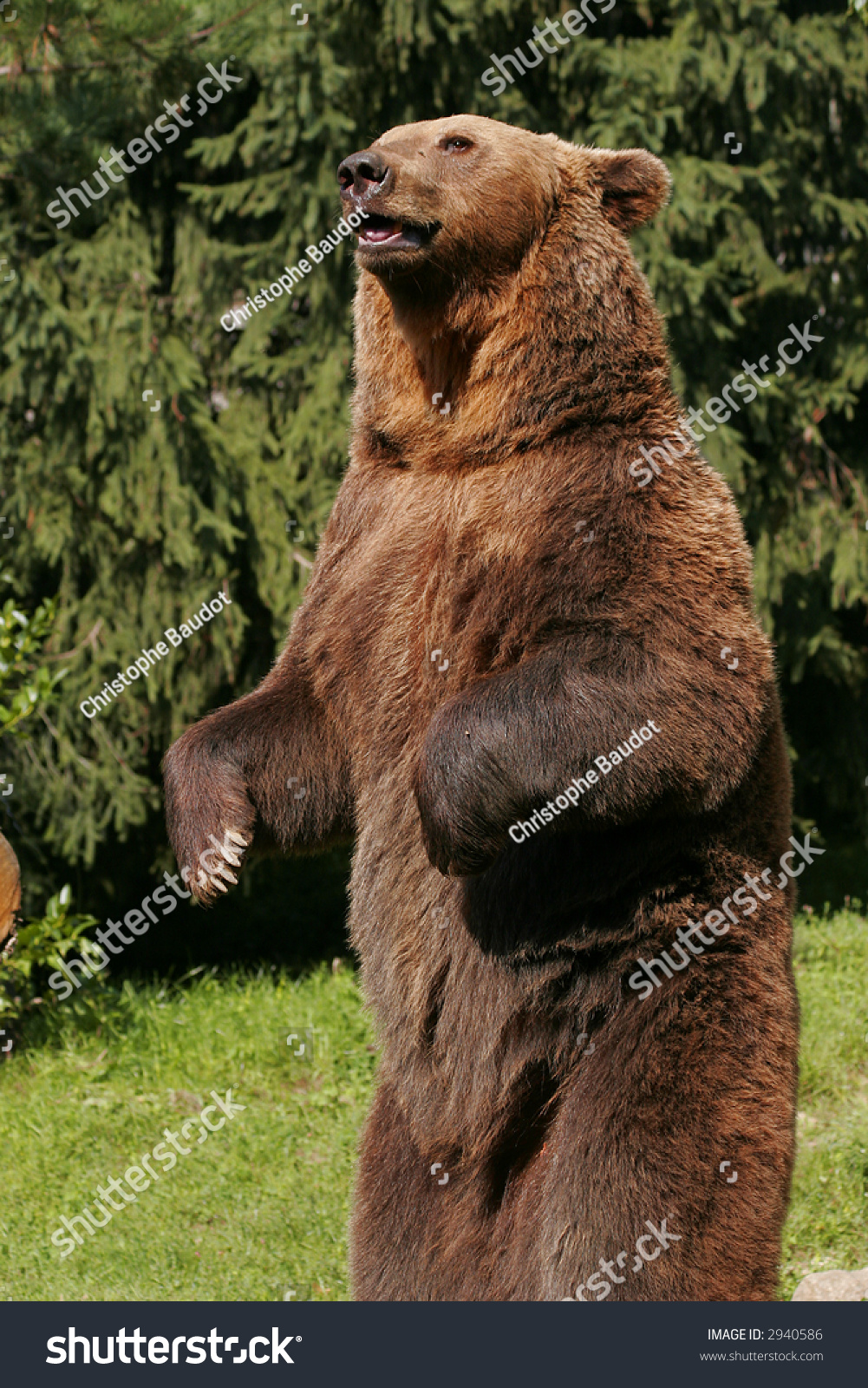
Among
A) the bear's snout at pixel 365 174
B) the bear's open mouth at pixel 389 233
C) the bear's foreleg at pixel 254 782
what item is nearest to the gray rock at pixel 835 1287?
the bear's foreleg at pixel 254 782

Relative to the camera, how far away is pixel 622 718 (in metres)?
2.68

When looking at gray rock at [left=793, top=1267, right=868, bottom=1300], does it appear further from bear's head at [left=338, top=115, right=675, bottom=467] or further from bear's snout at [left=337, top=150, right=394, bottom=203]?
bear's snout at [left=337, top=150, right=394, bottom=203]

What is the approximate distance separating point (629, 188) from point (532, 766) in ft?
4.97

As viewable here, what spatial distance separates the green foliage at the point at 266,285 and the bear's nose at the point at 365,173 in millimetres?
3844

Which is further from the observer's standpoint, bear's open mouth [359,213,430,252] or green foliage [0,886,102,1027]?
green foliage [0,886,102,1027]

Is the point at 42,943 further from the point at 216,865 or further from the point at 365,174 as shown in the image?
the point at 365,174

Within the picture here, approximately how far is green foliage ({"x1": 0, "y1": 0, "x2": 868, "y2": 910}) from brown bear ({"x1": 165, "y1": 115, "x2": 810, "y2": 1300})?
3695 mm

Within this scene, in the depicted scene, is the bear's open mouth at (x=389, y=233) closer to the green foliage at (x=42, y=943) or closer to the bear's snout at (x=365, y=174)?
the bear's snout at (x=365, y=174)

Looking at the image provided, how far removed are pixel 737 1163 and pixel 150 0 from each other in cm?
580

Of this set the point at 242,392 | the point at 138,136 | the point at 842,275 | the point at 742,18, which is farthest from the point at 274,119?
the point at 842,275

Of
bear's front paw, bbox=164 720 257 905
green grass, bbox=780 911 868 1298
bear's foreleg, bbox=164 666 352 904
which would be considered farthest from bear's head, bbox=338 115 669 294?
green grass, bbox=780 911 868 1298

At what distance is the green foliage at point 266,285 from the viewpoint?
6660 mm

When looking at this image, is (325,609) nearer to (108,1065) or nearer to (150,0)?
(108,1065)

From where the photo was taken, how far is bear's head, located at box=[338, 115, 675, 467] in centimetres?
304
